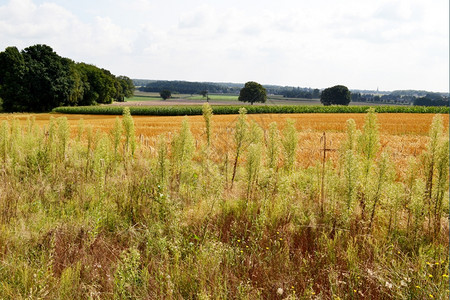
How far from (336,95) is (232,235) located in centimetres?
11544

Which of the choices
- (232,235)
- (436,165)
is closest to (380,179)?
(436,165)

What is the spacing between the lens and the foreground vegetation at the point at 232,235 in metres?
3.10

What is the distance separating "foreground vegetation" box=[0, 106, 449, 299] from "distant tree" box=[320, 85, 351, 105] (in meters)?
112

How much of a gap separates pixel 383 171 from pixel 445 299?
1.66 metres

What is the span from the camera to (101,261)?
141 inches

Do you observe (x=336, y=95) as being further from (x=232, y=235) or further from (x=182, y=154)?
(x=232, y=235)

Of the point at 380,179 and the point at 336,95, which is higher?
the point at 336,95

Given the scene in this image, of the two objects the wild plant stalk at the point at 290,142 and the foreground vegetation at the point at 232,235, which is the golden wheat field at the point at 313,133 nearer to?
the wild plant stalk at the point at 290,142

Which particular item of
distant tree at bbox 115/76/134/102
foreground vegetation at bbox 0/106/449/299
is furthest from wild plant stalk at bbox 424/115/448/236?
distant tree at bbox 115/76/134/102

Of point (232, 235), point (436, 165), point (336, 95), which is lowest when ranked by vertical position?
point (232, 235)

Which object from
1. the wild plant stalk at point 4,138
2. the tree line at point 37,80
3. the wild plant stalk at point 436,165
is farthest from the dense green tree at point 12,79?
the wild plant stalk at point 436,165

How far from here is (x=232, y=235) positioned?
13.7 feet

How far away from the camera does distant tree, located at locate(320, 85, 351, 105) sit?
111312 millimetres

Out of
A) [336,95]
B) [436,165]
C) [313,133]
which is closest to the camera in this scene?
[436,165]
